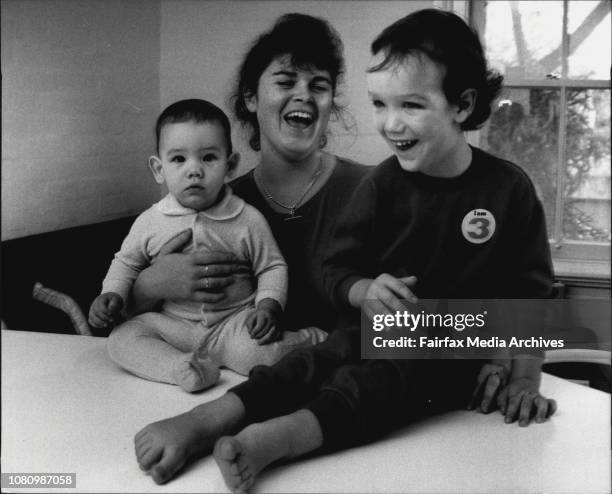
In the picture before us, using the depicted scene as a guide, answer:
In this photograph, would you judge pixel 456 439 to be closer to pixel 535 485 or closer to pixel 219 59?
pixel 535 485

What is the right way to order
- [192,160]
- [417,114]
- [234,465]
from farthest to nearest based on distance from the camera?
[192,160] → [417,114] → [234,465]

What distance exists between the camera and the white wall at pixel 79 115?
84 cm

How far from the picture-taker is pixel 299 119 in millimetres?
854

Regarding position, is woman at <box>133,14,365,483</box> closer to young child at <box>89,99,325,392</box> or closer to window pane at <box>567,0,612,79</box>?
young child at <box>89,99,325,392</box>

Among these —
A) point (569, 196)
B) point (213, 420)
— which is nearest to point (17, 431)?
point (213, 420)

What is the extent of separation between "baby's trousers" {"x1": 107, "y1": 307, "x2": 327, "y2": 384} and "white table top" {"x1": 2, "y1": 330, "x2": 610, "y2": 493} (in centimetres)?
2

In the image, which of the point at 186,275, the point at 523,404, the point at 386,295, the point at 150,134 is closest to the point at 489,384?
the point at 523,404

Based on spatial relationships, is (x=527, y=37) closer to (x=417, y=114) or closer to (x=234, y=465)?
(x=417, y=114)

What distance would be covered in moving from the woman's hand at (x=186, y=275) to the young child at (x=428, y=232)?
141 mm

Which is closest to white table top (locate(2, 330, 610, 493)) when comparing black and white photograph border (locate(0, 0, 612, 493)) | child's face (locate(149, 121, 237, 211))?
black and white photograph border (locate(0, 0, 612, 493))

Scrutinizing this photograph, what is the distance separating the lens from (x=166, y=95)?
0.87 meters

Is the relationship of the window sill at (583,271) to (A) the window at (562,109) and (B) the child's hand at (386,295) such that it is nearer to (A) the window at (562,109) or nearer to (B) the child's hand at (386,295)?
(A) the window at (562,109)

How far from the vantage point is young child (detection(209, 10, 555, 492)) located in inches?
28.1

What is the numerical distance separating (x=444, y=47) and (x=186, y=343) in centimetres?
46
